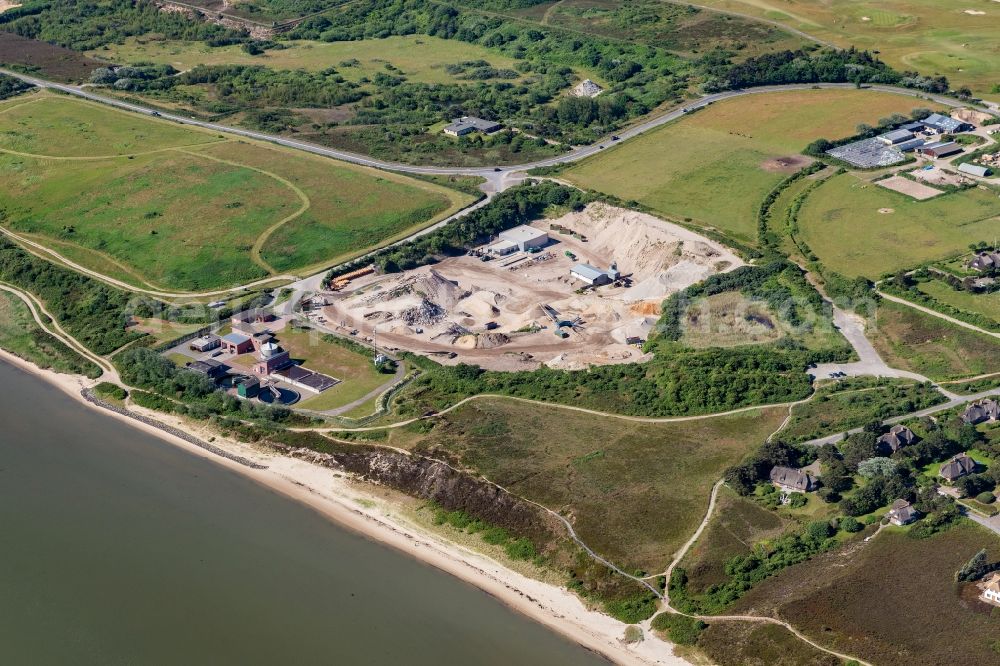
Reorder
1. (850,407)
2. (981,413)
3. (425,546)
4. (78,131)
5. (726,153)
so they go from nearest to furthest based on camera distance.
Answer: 1. (425,546)
2. (981,413)
3. (850,407)
4. (726,153)
5. (78,131)

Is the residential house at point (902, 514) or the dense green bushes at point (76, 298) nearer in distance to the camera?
the residential house at point (902, 514)

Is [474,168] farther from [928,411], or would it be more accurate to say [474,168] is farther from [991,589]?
[991,589]

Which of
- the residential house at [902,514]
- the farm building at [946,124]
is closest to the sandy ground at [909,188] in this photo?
the farm building at [946,124]

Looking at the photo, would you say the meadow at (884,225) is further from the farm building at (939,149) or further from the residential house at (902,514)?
the residential house at (902,514)

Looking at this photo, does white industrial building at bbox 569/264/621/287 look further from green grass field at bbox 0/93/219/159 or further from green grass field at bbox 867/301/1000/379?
green grass field at bbox 0/93/219/159

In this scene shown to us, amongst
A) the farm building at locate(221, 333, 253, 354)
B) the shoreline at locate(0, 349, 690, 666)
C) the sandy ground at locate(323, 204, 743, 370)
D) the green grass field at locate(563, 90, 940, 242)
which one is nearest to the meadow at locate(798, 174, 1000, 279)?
the green grass field at locate(563, 90, 940, 242)

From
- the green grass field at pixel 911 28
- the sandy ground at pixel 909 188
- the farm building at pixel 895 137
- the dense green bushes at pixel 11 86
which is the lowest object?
the sandy ground at pixel 909 188

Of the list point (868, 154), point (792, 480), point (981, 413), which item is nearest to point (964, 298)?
point (981, 413)
